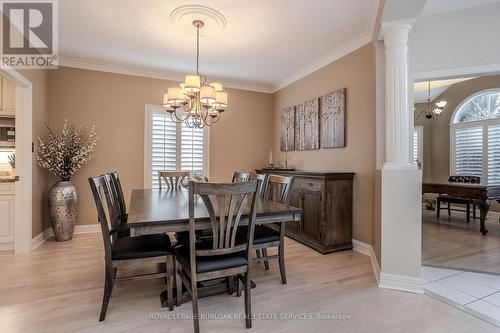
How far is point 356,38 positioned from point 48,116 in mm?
4666

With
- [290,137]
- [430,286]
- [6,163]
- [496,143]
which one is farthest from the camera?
[496,143]

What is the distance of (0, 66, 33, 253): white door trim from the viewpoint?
343cm

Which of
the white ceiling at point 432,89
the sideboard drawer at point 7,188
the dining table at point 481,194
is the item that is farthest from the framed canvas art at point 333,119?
the sideboard drawer at point 7,188

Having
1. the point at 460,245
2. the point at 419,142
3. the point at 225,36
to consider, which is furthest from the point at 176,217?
the point at 419,142

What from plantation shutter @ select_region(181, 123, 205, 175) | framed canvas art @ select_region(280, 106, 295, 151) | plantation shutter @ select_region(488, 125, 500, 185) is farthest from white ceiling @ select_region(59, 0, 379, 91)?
plantation shutter @ select_region(488, 125, 500, 185)

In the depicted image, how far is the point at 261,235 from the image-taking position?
101 inches

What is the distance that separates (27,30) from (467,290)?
215 inches

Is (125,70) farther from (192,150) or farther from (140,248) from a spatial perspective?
(140,248)

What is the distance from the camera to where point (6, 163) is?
4.14 meters

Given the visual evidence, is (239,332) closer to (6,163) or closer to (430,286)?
(430,286)

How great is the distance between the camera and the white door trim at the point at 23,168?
3434mm

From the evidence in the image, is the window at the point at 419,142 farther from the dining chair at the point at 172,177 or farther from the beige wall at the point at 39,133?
the beige wall at the point at 39,133

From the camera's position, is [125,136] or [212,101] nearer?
[212,101]

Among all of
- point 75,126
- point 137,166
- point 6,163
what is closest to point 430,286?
point 137,166
